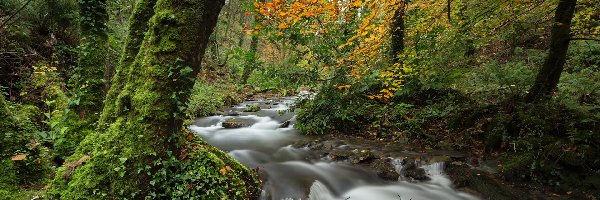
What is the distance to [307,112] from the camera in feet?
33.1

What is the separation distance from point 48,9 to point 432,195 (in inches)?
424

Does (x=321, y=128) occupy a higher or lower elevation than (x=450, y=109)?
lower

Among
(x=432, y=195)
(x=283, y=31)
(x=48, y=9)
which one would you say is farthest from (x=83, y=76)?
(x=432, y=195)

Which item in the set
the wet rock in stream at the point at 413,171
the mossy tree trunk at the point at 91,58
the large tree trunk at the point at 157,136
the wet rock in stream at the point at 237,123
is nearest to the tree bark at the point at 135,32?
the large tree trunk at the point at 157,136

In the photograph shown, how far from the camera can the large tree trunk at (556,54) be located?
6031 mm

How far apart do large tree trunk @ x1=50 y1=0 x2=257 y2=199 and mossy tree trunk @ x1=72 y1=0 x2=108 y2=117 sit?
6.44 feet

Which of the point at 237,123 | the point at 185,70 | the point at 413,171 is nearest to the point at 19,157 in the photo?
the point at 185,70

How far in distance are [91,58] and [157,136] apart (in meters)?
3.12

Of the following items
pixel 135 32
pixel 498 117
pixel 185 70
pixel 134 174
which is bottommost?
pixel 134 174

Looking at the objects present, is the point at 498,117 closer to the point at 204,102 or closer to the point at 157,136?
the point at 157,136

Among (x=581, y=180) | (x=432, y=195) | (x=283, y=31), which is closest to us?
(x=581, y=180)

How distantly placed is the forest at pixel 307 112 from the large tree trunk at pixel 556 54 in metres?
0.03

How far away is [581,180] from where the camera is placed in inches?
215

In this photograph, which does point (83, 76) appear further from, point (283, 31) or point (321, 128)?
point (321, 128)
